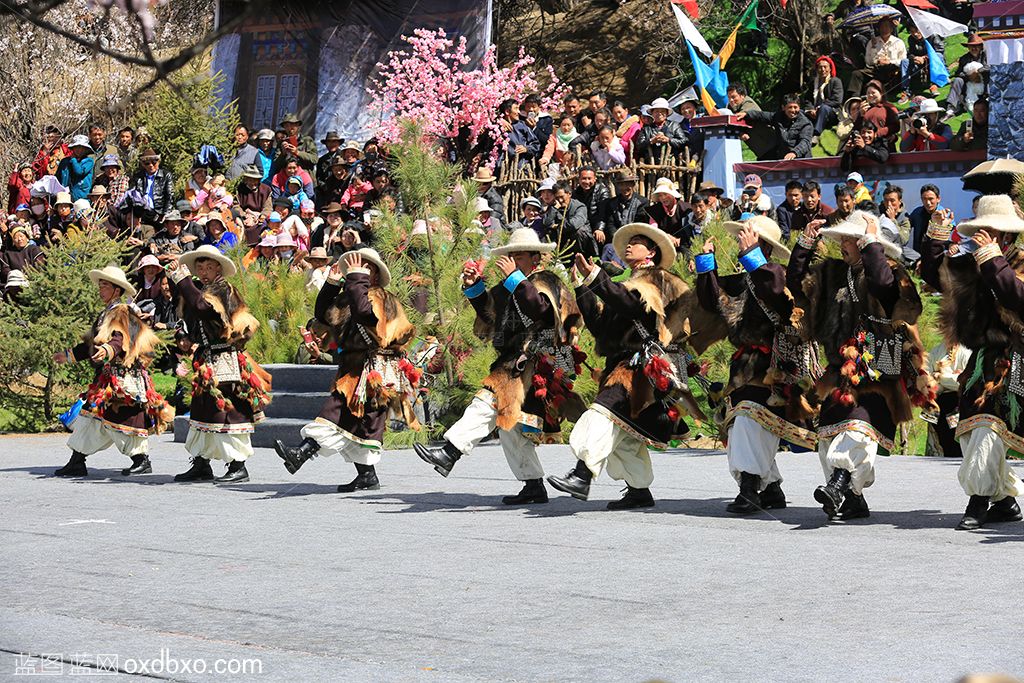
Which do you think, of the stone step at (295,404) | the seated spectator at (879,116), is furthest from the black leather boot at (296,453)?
the seated spectator at (879,116)

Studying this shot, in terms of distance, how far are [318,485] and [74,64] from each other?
18.1 metres

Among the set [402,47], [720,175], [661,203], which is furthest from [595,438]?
[402,47]

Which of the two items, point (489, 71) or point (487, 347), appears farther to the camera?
point (489, 71)

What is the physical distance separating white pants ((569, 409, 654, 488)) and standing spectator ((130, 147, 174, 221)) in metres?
13.5

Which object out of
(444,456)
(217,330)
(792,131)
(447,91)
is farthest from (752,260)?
(447,91)

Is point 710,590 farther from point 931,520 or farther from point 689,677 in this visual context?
point 931,520

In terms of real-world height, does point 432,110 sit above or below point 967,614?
above

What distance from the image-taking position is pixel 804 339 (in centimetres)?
A: 915

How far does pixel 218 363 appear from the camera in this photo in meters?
11.7

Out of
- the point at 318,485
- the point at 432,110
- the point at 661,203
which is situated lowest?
the point at 318,485

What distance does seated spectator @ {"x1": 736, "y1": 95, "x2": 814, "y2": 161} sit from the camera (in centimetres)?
1967

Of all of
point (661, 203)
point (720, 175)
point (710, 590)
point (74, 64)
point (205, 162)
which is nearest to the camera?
point (710, 590)

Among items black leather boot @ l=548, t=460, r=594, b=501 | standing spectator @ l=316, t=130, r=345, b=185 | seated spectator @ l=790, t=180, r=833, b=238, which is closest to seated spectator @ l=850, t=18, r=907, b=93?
seated spectator @ l=790, t=180, r=833, b=238

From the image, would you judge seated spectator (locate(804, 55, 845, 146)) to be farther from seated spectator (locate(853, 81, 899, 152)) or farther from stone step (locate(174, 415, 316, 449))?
stone step (locate(174, 415, 316, 449))
